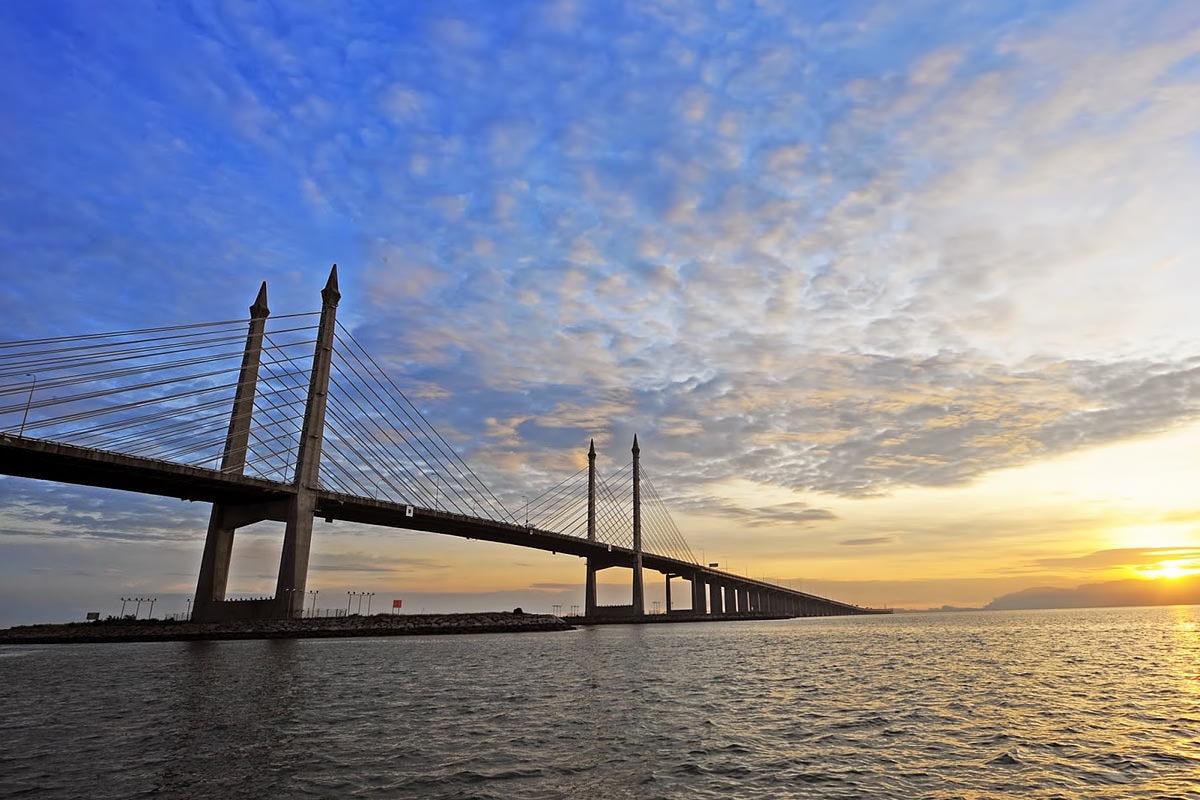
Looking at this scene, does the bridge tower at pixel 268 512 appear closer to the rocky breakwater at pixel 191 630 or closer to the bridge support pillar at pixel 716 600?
the rocky breakwater at pixel 191 630

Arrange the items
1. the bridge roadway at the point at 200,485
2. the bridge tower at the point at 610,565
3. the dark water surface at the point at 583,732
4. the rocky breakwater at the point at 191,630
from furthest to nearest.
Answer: the bridge tower at the point at 610,565, the rocky breakwater at the point at 191,630, the bridge roadway at the point at 200,485, the dark water surface at the point at 583,732

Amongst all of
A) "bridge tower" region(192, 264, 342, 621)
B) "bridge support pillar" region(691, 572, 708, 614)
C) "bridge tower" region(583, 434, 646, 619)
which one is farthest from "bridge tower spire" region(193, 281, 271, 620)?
"bridge support pillar" region(691, 572, 708, 614)

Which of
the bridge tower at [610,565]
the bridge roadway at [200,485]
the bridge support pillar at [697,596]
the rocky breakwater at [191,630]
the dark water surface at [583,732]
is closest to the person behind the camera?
the dark water surface at [583,732]

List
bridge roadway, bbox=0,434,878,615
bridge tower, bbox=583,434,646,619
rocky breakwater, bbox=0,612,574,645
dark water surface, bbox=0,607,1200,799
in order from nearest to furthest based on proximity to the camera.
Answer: dark water surface, bbox=0,607,1200,799 → bridge roadway, bbox=0,434,878,615 → rocky breakwater, bbox=0,612,574,645 → bridge tower, bbox=583,434,646,619

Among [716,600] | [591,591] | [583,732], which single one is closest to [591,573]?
[591,591]

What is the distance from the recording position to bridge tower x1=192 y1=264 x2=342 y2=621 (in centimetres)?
6209

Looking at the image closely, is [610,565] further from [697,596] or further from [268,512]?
[268,512]

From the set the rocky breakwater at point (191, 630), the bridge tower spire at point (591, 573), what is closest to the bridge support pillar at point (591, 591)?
the bridge tower spire at point (591, 573)

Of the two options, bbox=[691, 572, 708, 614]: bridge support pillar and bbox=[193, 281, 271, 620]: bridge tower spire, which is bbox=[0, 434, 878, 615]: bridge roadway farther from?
bbox=[691, 572, 708, 614]: bridge support pillar

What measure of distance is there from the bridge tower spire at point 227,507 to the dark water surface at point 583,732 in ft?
83.2

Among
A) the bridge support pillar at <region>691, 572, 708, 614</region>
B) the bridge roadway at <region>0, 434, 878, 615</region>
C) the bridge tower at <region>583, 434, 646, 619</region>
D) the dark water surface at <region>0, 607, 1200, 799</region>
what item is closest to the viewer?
the dark water surface at <region>0, 607, 1200, 799</region>

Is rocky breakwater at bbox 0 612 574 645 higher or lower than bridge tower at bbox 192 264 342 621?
lower

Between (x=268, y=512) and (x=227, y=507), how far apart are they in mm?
6104

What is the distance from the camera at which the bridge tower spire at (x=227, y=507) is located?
62.6m
